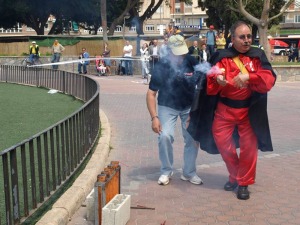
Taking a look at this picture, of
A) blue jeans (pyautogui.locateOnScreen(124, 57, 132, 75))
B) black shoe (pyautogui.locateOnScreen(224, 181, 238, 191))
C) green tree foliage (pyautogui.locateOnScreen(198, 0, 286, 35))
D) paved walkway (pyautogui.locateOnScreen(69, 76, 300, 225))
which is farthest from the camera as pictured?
green tree foliage (pyautogui.locateOnScreen(198, 0, 286, 35))

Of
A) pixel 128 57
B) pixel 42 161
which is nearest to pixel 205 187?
pixel 42 161

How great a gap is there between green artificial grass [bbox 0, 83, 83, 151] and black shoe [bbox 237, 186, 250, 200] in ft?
12.7

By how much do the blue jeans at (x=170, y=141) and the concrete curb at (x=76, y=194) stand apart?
86 centimetres

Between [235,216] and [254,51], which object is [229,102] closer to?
[254,51]

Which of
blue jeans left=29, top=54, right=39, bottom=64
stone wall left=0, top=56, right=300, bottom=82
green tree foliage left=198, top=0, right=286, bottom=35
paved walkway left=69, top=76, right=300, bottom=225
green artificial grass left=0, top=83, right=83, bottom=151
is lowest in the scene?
paved walkway left=69, top=76, right=300, bottom=225

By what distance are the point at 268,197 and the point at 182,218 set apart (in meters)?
1.15

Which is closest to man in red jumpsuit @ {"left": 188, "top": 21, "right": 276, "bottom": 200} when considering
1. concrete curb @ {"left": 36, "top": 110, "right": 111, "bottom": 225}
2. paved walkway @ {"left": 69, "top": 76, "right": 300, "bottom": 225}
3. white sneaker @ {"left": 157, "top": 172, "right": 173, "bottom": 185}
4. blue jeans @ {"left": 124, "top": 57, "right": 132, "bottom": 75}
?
paved walkway @ {"left": 69, "top": 76, "right": 300, "bottom": 225}

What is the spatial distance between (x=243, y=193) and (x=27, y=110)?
8.07 meters

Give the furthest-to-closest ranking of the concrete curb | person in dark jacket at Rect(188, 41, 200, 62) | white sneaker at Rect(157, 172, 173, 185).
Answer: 1. person in dark jacket at Rect(188, 41, 200, 62)
2. white sneaker at Rect(157, 172, 173, 185)
3. the concrete curb

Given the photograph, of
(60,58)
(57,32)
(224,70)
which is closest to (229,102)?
(224,70)

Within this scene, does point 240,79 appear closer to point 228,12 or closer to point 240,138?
point 240,138

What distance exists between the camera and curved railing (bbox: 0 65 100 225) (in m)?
4.27

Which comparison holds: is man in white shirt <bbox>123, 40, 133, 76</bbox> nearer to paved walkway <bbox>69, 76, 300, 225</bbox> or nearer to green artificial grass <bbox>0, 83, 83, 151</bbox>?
green artificial grass <bbox>0, 83, 83, 151</bbox>

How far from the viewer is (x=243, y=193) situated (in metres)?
5.61
